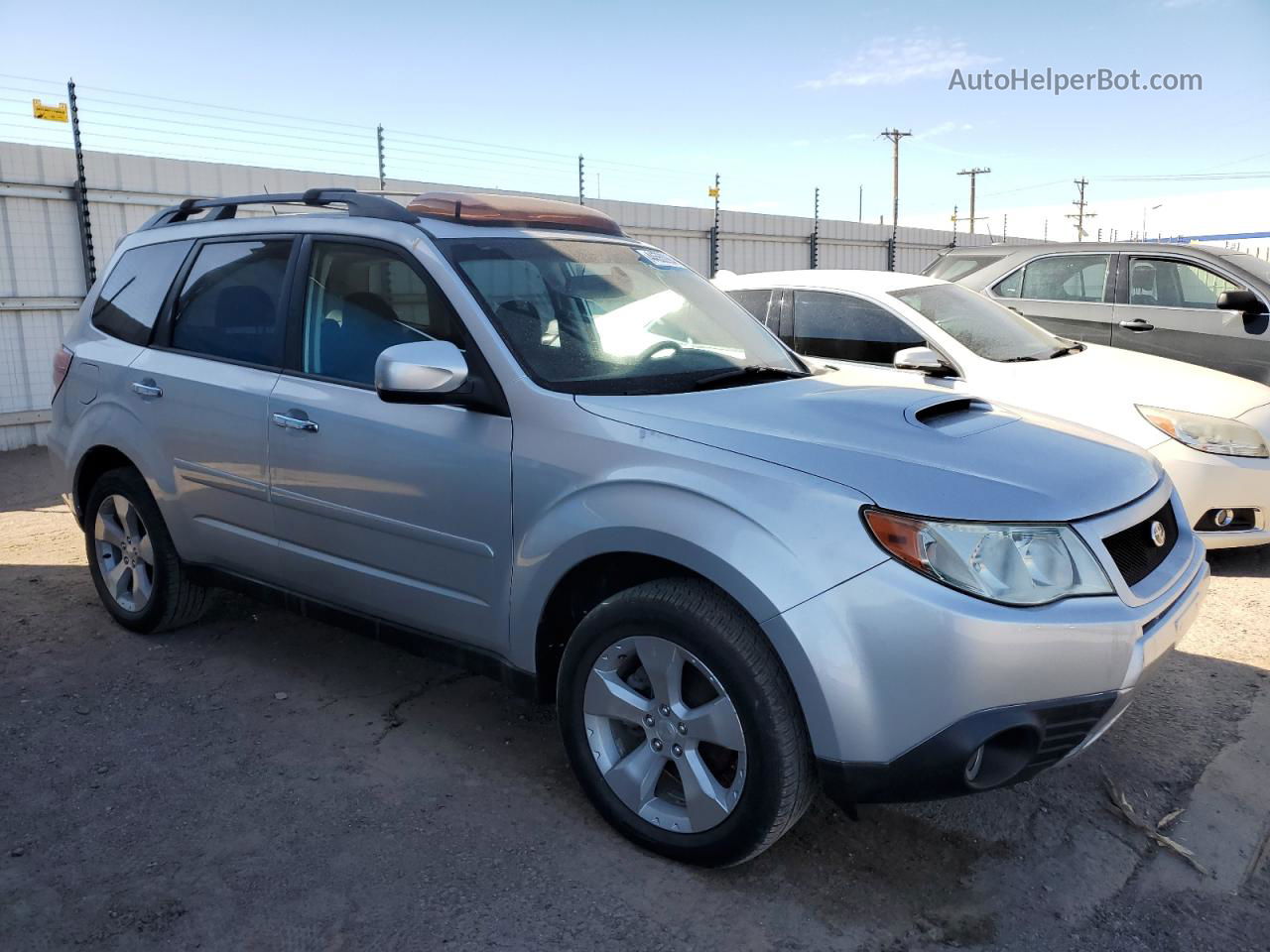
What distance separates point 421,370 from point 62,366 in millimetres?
2599

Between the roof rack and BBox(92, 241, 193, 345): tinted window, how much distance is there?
0.17 m

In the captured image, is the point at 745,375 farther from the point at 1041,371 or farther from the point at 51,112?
the point at 51,112

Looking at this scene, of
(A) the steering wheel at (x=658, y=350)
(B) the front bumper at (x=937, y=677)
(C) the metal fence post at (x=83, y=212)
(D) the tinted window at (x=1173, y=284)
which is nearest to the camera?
(B) the front bumper at (x=937, y=677)

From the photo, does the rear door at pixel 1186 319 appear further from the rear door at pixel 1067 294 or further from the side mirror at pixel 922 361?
the side mirror at pixel 922 361

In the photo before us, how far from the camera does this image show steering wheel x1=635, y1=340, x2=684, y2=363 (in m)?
3.20

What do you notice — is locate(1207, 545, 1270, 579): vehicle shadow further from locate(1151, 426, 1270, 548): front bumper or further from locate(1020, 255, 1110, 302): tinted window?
locate(1020, 255, 1110, 302): tinted window

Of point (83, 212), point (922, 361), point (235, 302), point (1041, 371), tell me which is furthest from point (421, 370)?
point (83, 212)

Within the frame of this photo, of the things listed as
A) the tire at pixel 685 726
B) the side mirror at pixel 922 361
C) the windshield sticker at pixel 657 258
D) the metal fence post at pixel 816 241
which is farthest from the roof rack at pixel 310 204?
the metal fence post at pixel 816 241

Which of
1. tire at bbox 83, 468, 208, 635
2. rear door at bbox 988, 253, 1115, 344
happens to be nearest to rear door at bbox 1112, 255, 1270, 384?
rear door at bbox 988, 253, 1115, 344

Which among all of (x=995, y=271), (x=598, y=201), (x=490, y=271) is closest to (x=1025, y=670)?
(x=490, y=271)

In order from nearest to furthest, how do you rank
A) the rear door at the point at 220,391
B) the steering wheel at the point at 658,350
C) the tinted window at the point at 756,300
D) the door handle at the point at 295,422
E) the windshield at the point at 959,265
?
the steering wheel at the point at 658,350 < the door handle at the point at 295,422 < the rear door at the point at 220,391 < the tinted window at the point at 756,300 < the windshield at the point at 959,265

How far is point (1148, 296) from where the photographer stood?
7512 millimetres

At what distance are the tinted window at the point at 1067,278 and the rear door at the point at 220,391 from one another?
19.8 ft

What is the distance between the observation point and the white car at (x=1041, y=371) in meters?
5.10
